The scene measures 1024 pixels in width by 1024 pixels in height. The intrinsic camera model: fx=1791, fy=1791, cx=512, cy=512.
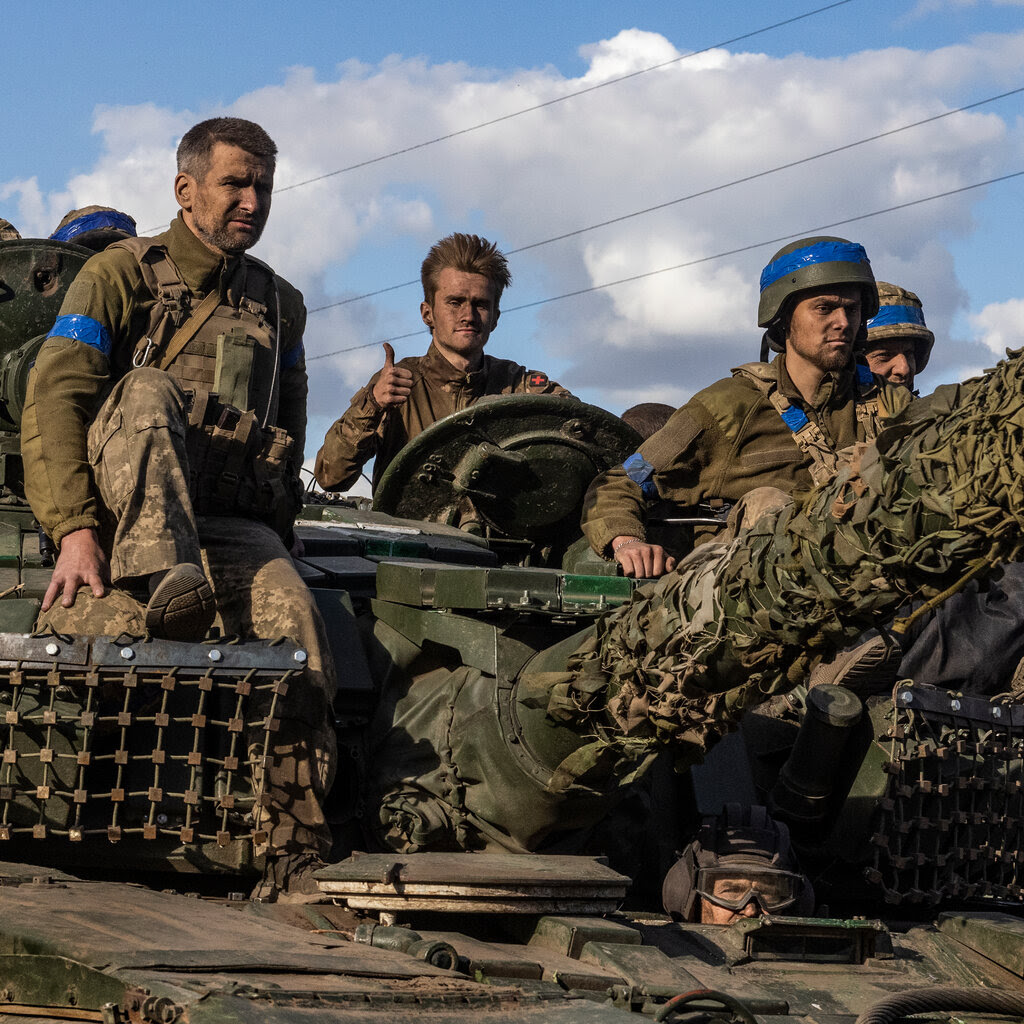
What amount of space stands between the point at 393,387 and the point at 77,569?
3.97 metres

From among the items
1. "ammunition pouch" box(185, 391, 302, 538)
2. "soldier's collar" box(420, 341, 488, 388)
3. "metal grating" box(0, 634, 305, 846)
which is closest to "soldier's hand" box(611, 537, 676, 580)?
"ammunition pouch" box(185, 391, 302, 538)

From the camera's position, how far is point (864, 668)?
7098 mm

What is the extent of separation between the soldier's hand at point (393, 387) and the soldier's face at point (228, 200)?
272 cm

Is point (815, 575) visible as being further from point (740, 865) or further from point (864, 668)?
point (864, 668)

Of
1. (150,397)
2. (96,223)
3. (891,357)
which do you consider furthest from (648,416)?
(150,397)

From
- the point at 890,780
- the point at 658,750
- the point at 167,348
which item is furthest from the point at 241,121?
the point at 890,780

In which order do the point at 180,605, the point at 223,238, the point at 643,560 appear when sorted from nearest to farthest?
1. the point at 180,605
2. the point at 643,560
3. the point at 223,238

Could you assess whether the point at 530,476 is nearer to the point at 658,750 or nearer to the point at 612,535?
the point at 612,535

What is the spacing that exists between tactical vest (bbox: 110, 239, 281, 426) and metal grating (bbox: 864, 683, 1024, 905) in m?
2.86

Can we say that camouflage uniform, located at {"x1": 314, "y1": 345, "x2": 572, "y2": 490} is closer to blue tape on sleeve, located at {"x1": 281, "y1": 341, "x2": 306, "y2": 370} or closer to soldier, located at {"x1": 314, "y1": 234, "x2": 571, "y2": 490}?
soldier, located at {"x1": 314, "y1": 234, "x2": 571, "y2": 490}

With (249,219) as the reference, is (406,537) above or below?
below

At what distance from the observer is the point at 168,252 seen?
728cm

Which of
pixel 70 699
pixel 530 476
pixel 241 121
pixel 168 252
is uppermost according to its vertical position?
pixel 241 121

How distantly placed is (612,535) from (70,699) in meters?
2.37
